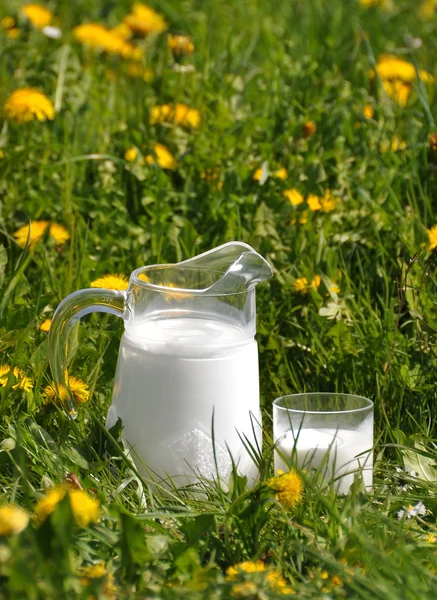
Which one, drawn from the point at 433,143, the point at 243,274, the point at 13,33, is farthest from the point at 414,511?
the point at 13,33

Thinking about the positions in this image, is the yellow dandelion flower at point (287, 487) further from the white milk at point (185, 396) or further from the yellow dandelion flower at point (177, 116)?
the yellow dandelion flower at point (177, 116)

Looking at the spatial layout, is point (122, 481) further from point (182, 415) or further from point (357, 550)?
point (357, 550)

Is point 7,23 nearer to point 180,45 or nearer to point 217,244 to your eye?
point 180,45

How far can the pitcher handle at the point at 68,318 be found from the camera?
1777 millimetres

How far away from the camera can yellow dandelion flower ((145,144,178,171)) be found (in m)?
2.80

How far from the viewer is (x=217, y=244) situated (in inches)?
101

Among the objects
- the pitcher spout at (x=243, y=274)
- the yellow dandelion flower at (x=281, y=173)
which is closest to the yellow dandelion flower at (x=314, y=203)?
the yellow dandelion flower at (x=281, y=173)

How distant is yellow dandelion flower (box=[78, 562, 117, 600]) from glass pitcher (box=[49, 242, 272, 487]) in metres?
0.36

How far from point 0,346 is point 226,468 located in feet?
1.79

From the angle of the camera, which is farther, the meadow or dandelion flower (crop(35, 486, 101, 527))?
the meadow

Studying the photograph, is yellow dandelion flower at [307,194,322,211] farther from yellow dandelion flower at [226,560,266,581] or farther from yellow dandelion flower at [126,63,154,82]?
yellow dandelion flower at [226,560,266,581]

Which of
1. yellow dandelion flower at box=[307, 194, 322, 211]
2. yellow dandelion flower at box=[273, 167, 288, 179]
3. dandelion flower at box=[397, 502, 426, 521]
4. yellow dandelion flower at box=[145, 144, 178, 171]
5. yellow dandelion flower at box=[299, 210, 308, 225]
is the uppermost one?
yellow dandelion flower at box=[145, 144, 178, 171]

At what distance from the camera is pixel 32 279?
2.50 meters

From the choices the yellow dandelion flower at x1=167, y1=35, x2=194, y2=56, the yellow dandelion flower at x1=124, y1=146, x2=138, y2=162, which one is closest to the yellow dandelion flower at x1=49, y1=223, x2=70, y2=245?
the yellow dandelion flower at x1=124, y1=146, x2=138, y2=162
